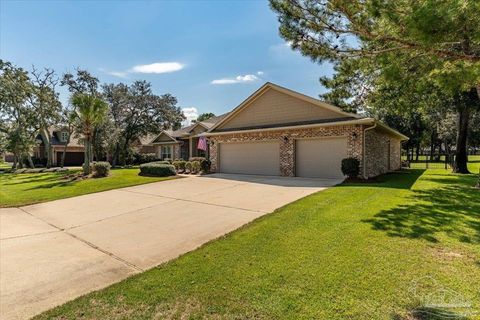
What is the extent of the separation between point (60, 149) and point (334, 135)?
35.6 meters

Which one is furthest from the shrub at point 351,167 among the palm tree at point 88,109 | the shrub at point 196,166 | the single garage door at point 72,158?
the single garage door at point 72,158

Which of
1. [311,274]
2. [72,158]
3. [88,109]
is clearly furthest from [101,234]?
[72,158]

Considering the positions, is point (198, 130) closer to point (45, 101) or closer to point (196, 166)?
point (196, 166)

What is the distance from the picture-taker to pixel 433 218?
6.37 metres

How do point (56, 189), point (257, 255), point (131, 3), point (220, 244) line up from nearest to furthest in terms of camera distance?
point (257, 255) < point (220, 244) < point (131, 3) < point (56, 189)

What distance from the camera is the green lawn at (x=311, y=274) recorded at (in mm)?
3125

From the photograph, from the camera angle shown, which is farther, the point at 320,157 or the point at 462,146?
the point at 462,146

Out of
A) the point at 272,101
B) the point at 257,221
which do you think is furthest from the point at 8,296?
the point at 272,101

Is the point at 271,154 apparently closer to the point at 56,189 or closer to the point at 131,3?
the point at 131,3

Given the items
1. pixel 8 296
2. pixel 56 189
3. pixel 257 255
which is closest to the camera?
pixel 8 296

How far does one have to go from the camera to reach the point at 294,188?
11391 millimetres

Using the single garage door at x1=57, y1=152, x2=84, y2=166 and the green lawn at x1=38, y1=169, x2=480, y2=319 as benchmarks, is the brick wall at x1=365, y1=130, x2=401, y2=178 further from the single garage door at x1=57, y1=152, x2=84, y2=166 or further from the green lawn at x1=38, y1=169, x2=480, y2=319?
the single garage door at x1=57, y1=152, x2=84, y2=166

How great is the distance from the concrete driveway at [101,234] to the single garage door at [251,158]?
5388mm

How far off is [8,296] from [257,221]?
15.1 feet
